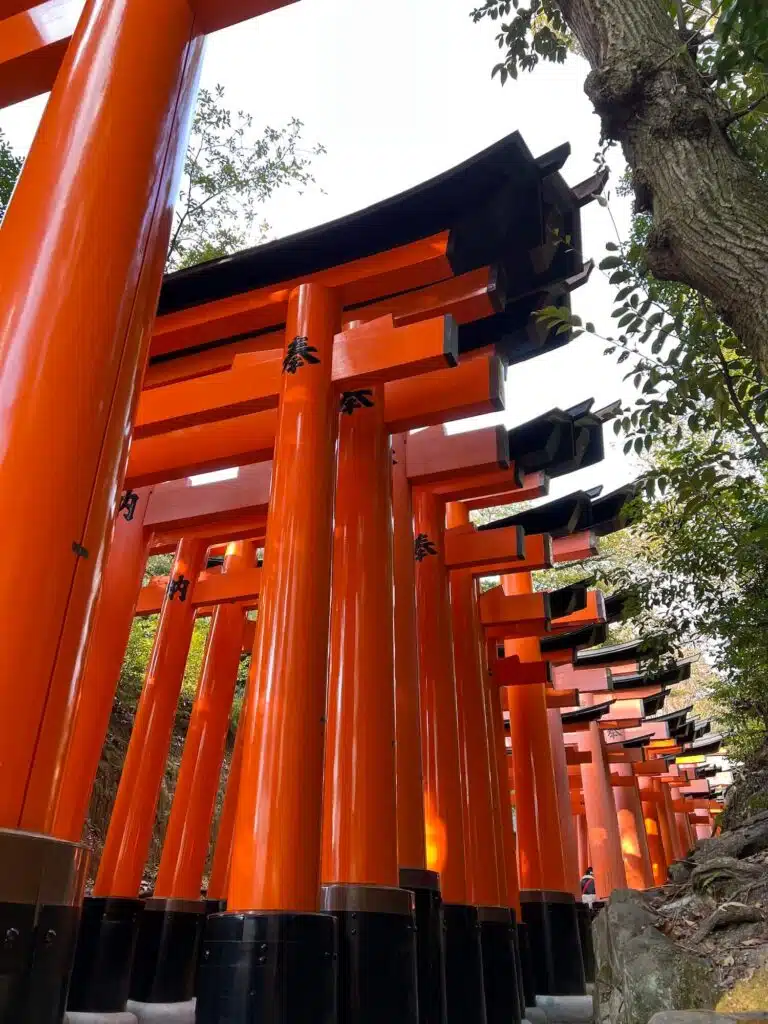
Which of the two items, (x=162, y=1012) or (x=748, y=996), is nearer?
(x=748, y=996)

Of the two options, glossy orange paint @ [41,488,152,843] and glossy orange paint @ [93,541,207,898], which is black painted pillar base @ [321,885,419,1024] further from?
glossy orange paint @ [93,541,207,898]

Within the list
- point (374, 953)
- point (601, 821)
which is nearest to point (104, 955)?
point (374, 953)

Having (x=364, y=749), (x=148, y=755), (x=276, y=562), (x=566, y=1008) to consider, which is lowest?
(x=566, y=1008)

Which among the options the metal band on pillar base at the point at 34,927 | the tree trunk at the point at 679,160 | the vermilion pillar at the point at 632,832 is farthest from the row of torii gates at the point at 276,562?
the vermilion pillar at the point at 632,832

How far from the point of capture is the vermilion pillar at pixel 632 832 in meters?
17.7

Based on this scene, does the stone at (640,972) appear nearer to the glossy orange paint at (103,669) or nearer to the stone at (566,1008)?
the glossy orange paint at (103,669)

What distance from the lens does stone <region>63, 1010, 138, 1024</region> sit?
6176 millimetres

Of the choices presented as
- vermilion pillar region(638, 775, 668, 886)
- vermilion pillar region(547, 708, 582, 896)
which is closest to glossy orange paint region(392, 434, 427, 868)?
vermilion pillar region(547, 708, 582, 896)

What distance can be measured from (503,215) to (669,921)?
16.4 ft

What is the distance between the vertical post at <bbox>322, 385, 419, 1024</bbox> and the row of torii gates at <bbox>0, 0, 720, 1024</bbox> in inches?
0.7

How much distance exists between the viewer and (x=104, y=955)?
6.77 m

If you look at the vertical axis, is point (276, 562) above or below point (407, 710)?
above

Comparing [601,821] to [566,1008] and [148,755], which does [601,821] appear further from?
[148,755]

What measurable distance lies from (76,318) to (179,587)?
Result: 21.5ft
